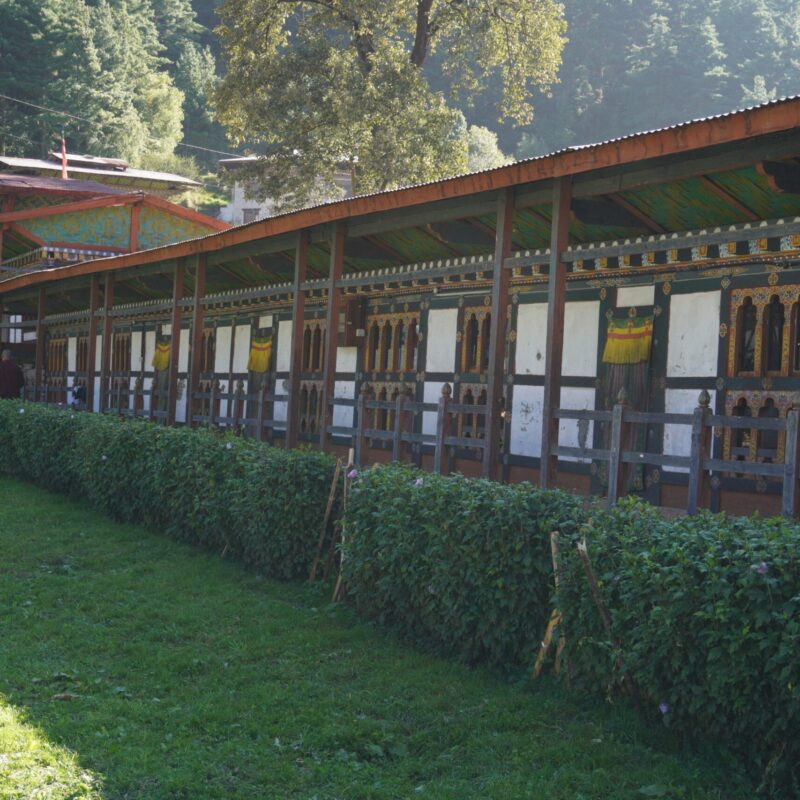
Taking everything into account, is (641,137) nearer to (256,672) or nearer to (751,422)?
(751,422)

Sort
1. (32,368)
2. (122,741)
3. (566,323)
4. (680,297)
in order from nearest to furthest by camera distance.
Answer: (122,741), (680,297), (566,323), (32,368)

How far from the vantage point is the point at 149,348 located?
73.7 ft

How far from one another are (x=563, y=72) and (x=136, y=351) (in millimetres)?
37805

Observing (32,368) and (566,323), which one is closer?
(566,323)

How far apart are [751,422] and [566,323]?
5.32m

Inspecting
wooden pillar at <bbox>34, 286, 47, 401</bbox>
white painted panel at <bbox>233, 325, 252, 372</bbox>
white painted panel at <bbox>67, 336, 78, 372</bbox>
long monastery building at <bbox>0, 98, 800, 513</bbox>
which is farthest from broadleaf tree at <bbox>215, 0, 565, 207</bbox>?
long monastery building at <bbox>0, 98, 800, 513</bbox>

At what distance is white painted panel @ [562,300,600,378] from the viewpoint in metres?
12.0

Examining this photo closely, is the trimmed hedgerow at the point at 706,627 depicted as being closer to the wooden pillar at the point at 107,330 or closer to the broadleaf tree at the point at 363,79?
the wooden pillar at the point at 107,330

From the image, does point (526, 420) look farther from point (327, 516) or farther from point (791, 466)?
point (791, 466)

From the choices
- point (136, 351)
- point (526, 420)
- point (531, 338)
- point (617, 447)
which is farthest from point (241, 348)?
point (617, 447)

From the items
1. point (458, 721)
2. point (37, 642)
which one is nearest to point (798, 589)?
point (458, 721)

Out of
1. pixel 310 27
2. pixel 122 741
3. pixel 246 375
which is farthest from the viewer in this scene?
pixel 310 27

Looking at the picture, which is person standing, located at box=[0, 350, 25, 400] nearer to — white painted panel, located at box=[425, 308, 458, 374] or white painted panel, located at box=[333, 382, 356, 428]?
white painted panel, located at box=[333, 382, 356, 428]

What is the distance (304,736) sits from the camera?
19.5ft
